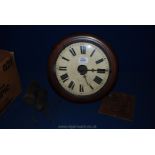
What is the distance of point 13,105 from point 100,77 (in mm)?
651

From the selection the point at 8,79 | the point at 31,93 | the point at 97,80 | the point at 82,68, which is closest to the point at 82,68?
the point at 82,68

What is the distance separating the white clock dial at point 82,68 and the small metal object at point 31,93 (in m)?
0.18

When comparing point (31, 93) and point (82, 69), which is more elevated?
point (82, 69)

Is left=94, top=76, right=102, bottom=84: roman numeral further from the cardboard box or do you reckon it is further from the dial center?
the cardboard box

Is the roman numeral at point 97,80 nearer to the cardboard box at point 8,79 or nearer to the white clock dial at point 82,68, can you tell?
the white clock dial at point 82,68

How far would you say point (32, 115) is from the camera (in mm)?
1922

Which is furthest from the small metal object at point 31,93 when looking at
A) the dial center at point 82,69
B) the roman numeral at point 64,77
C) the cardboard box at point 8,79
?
the dial center at point 82,69

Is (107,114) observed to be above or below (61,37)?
below

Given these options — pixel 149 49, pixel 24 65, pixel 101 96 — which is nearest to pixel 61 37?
pixel 24 65

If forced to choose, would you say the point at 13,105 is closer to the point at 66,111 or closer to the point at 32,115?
the point at 32,115

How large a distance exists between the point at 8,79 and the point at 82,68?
1.59 ft

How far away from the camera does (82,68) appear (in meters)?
1.74

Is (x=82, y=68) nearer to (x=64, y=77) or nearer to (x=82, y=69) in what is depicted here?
(x=82, y=69)

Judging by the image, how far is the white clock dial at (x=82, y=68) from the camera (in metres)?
1.72
